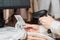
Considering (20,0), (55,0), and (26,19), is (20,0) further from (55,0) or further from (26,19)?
(55,0)

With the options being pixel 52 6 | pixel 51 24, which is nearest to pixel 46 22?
pixel 51 24

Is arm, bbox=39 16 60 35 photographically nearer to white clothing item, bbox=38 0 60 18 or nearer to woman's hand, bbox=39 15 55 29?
woman's hand, bbox=39 15 55 29

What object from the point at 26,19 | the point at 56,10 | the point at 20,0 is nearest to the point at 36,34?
the point at 20,0

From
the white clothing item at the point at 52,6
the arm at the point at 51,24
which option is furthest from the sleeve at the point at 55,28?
the white clothing item at the point at 52,6

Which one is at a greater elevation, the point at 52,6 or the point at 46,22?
the point at 52,6

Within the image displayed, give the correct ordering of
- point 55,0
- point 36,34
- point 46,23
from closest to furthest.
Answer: point 36,34
point 46,23
point 55,0

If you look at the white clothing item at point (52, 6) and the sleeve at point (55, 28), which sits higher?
the white clothing item at point (52, 6)

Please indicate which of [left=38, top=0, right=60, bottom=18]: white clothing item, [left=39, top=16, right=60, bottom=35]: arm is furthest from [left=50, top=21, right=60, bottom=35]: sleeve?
[left=38, top=0, right=60, bottom=18]: white clothing item

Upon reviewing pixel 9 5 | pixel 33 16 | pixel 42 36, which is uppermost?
pixel 9 5

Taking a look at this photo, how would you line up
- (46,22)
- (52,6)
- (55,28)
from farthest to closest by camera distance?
(52,6), (46,22), (55,28)

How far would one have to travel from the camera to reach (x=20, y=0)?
1391mm

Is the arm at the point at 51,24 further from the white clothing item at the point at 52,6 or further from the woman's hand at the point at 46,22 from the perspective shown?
the white clothing item at the point at 52,6

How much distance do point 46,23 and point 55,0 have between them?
463 millimetres

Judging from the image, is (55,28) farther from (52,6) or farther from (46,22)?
(52,6)
